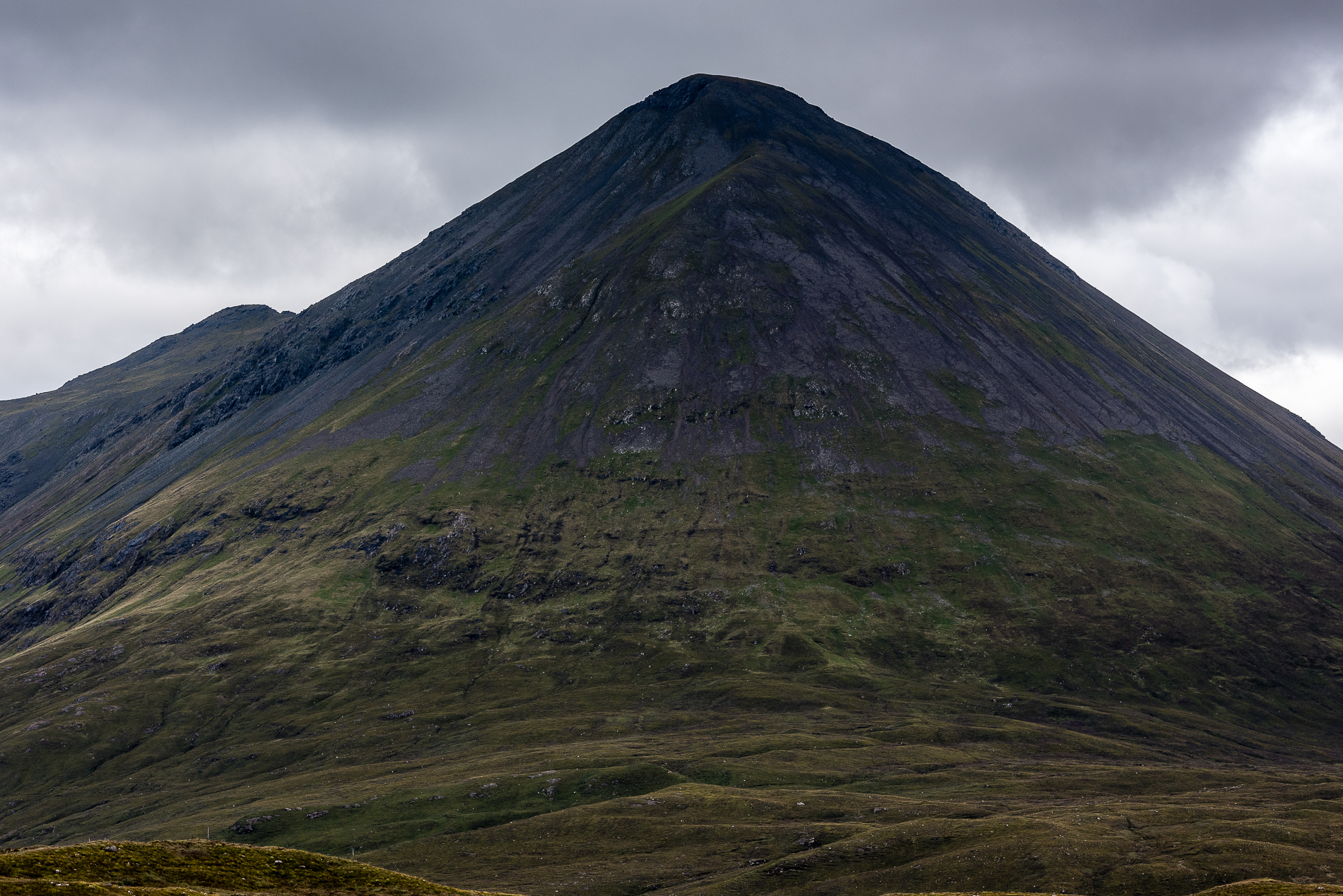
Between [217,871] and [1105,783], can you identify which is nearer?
[217,871]

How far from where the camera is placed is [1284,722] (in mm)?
193625

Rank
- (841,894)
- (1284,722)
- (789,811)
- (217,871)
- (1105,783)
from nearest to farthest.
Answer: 1. (217,871)
2. (841,894)
3. (789,811)
4. (1105,783)
5. (1284,722)

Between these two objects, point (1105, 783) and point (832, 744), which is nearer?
point (1105, 783)

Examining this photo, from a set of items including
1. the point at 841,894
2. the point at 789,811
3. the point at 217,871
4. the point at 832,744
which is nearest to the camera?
the point at 217,871

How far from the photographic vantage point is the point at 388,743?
19812cm

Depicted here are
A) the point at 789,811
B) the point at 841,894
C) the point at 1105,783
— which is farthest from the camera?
the point at 1105,783

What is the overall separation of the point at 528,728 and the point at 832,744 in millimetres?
67277

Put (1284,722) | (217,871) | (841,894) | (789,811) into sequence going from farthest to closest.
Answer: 1. (1284,722)
2. (789,811)
3. (841,894)
4. (217,871)

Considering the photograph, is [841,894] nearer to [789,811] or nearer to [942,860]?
[942,860]

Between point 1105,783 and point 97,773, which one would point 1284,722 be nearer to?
point 1105,783

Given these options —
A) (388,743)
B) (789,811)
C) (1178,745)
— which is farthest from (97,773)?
(1178,745)

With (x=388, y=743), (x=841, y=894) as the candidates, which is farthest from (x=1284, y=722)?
(x=388, y=743)

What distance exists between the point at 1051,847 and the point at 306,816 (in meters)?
118

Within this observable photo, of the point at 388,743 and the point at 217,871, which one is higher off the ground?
the point at 217,871
